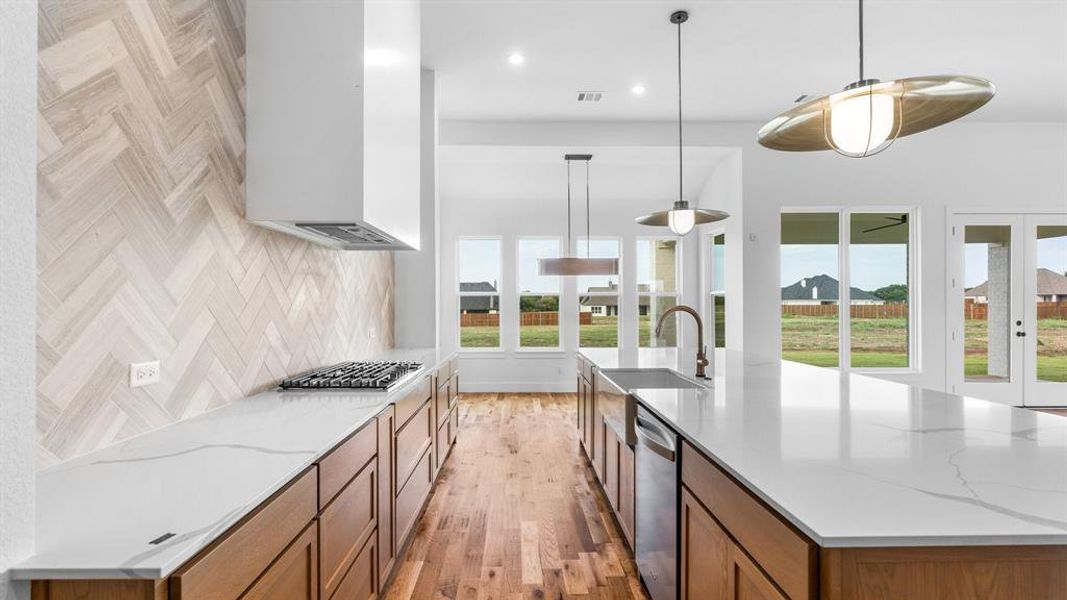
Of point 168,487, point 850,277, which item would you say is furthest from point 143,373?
point 850,277

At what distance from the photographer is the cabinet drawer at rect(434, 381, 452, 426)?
Answer: 10.7 feet

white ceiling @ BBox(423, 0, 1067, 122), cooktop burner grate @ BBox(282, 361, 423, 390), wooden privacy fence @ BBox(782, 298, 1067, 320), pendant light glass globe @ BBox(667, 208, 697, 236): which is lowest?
cooktop burner grate @ BBox(282, 361, 423, 390)

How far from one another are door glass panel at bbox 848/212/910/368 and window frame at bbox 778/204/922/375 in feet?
0.13

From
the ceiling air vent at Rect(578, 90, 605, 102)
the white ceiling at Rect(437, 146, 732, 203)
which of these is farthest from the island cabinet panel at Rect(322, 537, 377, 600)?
the white ceiling at Rect(437, 146, 732, 203)

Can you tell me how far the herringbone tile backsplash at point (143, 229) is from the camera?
1.22 meters

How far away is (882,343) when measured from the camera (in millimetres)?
5730

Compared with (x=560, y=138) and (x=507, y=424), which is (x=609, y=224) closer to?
(x=560, y=138)

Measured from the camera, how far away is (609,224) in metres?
7.02

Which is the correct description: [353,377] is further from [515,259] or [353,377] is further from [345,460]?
[515,259]

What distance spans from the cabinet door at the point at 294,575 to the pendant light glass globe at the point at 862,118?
2001 mm

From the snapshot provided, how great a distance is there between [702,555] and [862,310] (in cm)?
557

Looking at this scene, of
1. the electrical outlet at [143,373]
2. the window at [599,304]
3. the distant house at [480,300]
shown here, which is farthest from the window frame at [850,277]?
the electrical outlet at [143,373]

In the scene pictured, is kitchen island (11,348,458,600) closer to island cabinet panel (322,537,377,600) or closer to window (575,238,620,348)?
island cabinet panel (322,537,377,600)

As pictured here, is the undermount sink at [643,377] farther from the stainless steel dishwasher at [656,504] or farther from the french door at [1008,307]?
the french door at [1008,307]
